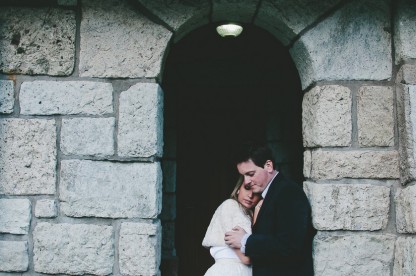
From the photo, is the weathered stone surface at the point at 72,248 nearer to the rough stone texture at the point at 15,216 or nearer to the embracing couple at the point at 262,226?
the rough stone texture at the point at 15,216

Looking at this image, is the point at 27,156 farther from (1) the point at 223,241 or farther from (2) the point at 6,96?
(1) the point at 223,241

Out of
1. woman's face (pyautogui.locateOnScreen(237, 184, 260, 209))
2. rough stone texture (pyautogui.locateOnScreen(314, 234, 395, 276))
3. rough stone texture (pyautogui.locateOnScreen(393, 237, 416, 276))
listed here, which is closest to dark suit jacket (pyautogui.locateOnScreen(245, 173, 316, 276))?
rough stone texture (pyautogui.locateOnScreen(314, 234, 395, 276))

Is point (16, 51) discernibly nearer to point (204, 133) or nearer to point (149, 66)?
point (149, 66)

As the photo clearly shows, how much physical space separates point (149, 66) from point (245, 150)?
2.96 feet

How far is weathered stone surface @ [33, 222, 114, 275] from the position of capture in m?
2.61

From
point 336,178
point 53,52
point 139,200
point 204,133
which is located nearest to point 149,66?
point 53,52

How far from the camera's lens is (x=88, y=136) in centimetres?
268

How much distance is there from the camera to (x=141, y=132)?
8.80 feet

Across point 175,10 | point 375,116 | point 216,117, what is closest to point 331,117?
point 375,116

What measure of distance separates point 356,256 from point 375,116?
912mm

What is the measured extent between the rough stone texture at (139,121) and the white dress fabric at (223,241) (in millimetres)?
708

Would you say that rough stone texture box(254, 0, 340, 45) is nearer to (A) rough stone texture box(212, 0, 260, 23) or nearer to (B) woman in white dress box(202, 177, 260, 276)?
(A) rough stone texture box(212, 0, 260, 23)

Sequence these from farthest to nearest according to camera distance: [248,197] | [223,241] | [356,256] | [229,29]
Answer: [229,29] < [248,197] < [223,241] < [356,256]

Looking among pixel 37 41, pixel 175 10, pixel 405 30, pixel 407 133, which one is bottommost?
pixel 407 133
